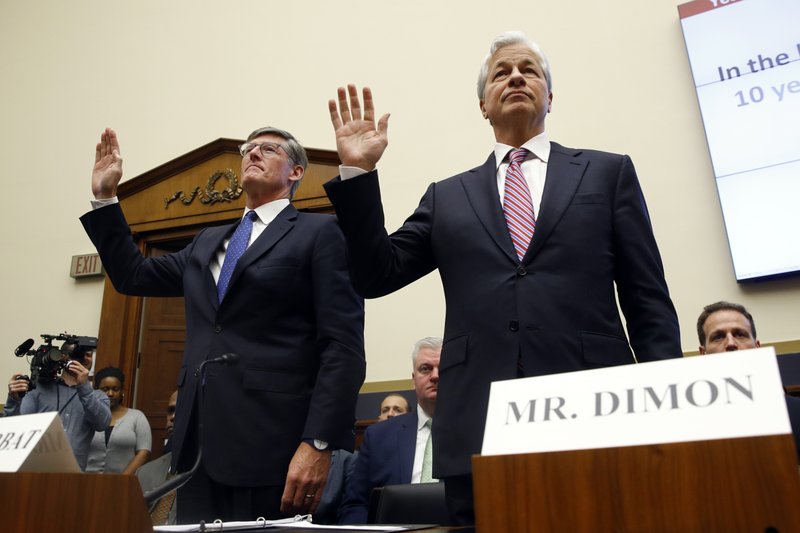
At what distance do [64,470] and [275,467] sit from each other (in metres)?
0.71

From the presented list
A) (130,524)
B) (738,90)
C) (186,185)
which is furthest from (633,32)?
(130,524)

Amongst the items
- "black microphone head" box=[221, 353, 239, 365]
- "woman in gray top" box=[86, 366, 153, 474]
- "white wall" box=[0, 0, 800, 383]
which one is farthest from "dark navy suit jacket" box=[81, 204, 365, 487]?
"white wall" box=[0, 0, 800, 383]

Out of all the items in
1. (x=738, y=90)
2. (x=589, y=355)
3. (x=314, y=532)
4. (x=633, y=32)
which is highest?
(x=633, y=32)

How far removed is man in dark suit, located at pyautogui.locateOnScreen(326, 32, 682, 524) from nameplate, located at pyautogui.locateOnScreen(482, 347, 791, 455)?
0.42 meters

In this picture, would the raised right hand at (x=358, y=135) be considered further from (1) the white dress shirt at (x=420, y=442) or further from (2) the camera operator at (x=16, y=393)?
(2) the camera operator at (x=16, y=393)

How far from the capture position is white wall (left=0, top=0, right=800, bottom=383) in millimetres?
3826

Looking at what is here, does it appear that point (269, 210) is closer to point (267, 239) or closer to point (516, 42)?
point (267, 239)

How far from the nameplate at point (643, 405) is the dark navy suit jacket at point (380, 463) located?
6.25 ft

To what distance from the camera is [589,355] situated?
46.6 inches

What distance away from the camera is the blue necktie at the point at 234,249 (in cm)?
179

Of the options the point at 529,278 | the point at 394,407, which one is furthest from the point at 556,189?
the point at 394,407

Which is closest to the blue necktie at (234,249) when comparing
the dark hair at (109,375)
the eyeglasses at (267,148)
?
the eyeglasses at (267,148)

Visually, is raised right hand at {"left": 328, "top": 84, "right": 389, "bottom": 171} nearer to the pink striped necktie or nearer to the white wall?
the pink striped necktie

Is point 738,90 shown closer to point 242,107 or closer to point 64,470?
point 242,107
